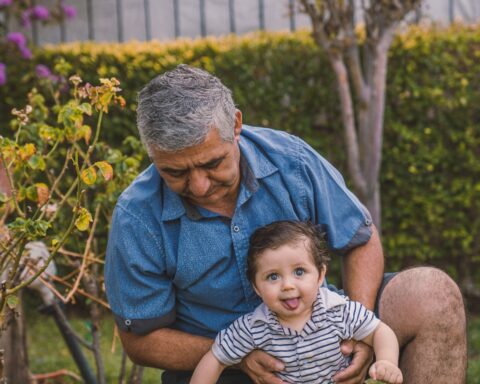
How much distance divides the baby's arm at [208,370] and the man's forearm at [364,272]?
524mm

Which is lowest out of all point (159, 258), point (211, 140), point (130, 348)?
point (130, 348)

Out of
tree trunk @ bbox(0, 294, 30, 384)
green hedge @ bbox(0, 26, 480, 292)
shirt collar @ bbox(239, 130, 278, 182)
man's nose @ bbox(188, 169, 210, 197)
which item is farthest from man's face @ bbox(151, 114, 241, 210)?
green hedge @ bbox(0, 26, 480, 292)

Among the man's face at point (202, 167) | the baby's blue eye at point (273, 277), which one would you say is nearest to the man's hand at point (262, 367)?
the baby's blue eye at point (273, 277)

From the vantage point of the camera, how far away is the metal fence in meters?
7.23

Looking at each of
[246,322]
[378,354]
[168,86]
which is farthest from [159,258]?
[378,354]

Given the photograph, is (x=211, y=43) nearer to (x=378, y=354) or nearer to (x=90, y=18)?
(x=90, y=18)

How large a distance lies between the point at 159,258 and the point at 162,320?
199mm

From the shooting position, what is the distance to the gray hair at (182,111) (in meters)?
2.76

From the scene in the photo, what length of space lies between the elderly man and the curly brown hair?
0.10 metres

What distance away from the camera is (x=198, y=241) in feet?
9.99

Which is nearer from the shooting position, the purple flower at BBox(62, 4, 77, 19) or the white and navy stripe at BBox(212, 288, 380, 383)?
the white and navy stripe at BBox(212, 288, 380, 383)

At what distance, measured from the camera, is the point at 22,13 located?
6879mm

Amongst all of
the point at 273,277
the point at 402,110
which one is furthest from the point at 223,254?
the point at 402,110

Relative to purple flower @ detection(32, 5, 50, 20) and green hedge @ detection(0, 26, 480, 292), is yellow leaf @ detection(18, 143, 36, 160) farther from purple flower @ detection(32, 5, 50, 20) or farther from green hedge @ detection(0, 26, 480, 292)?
purple flower @ detection(32, 5, 50, 20)
